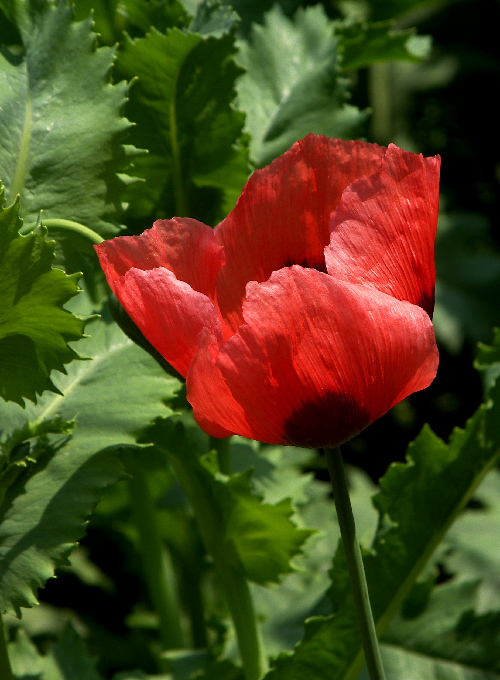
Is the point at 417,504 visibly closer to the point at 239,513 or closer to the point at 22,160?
the point at 239,513

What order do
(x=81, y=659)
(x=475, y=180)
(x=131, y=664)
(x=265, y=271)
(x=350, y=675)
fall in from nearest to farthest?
1. (x=265, y=271)
2. (x=350, y=675)
3. (x=81, y=659)
4. (x=131, y=664)
5. (x=475, y=180)

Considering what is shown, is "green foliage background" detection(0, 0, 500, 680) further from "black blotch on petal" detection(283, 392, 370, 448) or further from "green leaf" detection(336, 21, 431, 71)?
"black blotch on petal" detection(283, 392, 370, 448)

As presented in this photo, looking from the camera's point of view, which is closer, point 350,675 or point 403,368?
point 403,368

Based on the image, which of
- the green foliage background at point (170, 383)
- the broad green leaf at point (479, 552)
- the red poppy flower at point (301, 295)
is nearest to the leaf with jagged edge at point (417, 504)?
the green foliage background at point (170, 383)

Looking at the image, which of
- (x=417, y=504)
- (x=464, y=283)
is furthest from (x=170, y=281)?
(x=464, y=283)

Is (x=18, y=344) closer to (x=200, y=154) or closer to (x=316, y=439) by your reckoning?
(x=316, y=439)

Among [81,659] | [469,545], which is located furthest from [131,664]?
[469,545]
